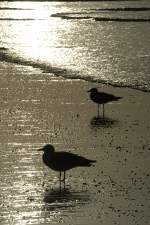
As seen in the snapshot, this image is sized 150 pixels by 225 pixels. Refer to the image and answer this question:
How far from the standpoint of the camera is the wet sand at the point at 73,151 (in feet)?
31.6

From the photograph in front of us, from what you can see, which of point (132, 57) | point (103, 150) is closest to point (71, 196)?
point (103, 150)

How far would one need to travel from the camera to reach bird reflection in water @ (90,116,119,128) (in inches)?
598

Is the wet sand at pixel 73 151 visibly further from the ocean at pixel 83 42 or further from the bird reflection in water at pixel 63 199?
the ocean at pixel 83 42

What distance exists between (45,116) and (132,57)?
1145 centimetres

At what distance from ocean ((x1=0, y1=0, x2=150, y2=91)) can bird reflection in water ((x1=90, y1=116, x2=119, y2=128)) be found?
401 cm

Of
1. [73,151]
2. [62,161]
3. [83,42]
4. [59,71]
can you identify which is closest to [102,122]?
[73,151]

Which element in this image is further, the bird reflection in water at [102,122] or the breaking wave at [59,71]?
the breaking wave at [59,71]

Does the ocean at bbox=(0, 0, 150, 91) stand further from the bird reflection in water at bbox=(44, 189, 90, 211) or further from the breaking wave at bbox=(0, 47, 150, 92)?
the bird reflection in water at bbox=(44, 189, 90, 211)

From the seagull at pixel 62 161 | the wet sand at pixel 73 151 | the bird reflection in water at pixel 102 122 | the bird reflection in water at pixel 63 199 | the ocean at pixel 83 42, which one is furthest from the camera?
the ocean at pixel 83 42

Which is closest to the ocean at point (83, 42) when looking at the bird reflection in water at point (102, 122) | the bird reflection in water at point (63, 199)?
the bird reflection in water at point (102, 122)

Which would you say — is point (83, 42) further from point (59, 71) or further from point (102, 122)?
point (102, 122)

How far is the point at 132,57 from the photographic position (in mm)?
27109

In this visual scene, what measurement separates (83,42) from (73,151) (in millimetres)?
20555

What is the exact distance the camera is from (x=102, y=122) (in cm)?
1552
